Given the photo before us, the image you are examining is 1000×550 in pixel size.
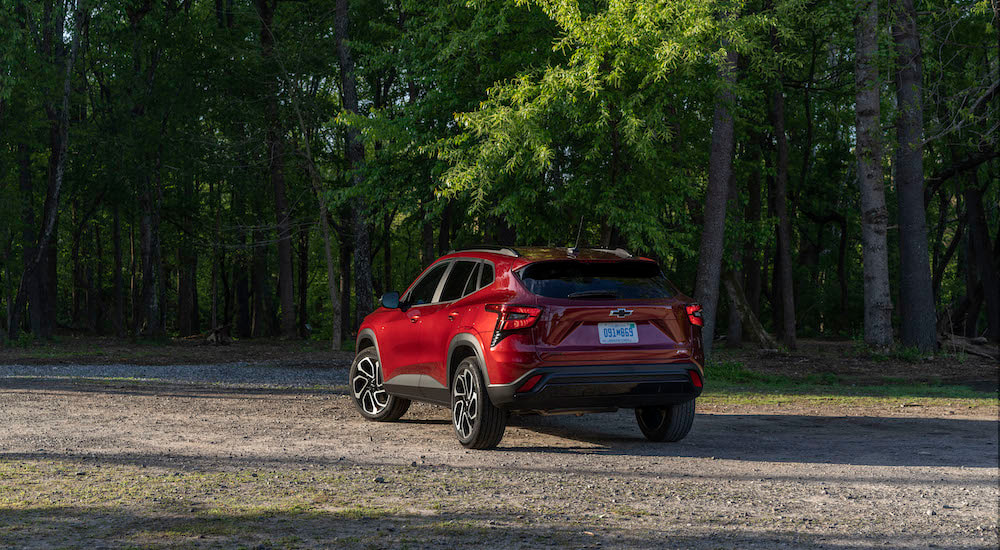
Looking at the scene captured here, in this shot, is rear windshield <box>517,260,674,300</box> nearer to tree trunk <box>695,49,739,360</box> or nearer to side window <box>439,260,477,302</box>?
side window <box>439,260,477,302</box>

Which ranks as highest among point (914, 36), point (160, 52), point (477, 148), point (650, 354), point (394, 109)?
point (160, 52)

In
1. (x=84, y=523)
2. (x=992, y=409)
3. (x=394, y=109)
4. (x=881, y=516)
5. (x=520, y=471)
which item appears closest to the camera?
(x=84, y=523)

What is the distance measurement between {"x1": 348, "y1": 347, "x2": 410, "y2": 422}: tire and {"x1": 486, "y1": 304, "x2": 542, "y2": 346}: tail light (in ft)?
9.09

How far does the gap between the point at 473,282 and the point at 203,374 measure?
32.3ft

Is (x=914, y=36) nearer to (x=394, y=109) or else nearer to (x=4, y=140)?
(x=394, y=109)

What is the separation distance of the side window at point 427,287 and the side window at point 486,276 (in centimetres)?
101

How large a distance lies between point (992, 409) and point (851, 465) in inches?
228

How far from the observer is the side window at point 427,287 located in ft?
32.7

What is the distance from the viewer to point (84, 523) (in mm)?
5367

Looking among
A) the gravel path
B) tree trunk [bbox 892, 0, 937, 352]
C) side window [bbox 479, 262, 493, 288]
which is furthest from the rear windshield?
tree trunk [bbox 892, 0, 937, 352]

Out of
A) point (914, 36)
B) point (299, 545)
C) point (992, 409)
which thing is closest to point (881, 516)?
point (299, 545)

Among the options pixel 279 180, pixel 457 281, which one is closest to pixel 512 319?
pixel 457 281

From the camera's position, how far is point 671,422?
9.01 m

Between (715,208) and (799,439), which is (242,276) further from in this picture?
(799,439)
